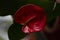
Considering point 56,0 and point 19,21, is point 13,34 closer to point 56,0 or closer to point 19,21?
point 19,21

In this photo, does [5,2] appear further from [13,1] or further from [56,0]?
[56,0]

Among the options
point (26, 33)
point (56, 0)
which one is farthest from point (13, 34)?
point (56, 0)

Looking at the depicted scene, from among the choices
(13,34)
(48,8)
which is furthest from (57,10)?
(13,34)

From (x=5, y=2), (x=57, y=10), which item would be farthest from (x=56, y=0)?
(x=5, y=2)

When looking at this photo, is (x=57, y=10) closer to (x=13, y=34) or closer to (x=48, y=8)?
(x=48, y=8)
